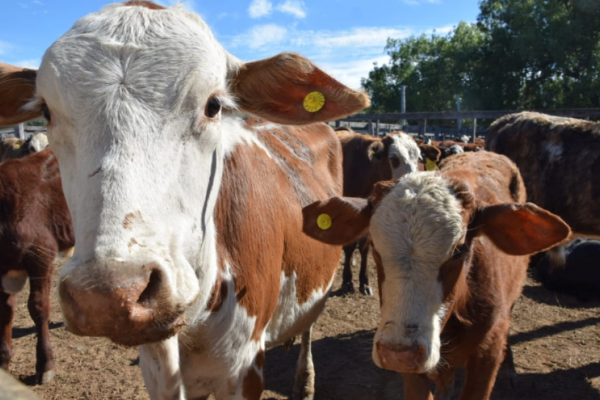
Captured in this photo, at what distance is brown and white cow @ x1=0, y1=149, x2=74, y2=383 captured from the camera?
437 centimetres

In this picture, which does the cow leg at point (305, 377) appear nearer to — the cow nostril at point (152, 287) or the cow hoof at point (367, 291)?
the cow hoof at point (367, 291)

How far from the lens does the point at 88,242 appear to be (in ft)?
4.30

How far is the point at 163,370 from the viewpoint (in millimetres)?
2186

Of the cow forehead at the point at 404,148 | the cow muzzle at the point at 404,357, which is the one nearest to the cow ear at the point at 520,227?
the cow muzzle at the point at 404,357

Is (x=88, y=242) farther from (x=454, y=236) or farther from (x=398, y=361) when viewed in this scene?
(x=454, y=236)

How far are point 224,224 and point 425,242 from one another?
1.04 metres

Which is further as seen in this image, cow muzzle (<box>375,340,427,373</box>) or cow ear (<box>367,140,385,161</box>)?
cow ear (<box>367,140,385,161</box>)

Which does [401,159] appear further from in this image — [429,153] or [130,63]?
[130,63]

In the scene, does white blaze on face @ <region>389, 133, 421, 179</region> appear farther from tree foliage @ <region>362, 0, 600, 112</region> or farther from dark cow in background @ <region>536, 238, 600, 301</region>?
tree foliage @ <region>362, 0, 600, 112</region>

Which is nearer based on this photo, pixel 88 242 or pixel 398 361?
pixel 88 242

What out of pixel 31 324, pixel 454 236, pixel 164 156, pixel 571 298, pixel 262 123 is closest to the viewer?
pixel 164 156

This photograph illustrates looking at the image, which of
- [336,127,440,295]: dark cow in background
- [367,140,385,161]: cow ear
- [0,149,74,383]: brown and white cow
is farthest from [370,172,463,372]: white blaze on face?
[367,140,385,161]: cow ear

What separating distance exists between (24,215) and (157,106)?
382 centimetres

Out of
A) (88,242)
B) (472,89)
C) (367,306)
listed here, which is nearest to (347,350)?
(367,306)
